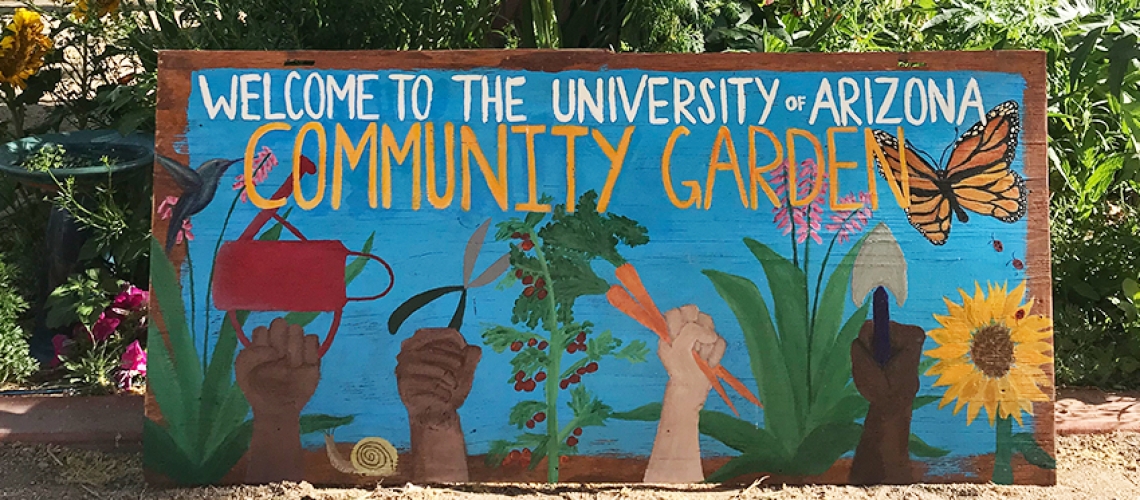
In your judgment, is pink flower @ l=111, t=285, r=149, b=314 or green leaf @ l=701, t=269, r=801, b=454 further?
pink flower @ l=111, t=285, r=149, b=314

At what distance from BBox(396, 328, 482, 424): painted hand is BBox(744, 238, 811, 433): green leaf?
0.72 meters

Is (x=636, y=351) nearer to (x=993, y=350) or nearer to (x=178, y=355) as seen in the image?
(x=993, y=350)

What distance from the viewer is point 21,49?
9.93 ft

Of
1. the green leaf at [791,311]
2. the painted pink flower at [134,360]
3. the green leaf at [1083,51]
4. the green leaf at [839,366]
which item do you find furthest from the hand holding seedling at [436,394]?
the green leaf at [1083,51]

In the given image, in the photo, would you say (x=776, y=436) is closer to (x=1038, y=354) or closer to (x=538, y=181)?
(x=1038, y=354)

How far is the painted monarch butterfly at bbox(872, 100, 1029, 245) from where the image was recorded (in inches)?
81.2

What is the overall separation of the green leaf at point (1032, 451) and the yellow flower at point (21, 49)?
322cm

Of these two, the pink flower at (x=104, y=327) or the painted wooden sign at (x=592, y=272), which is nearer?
the painted wooden sign at (x=592, y=272)

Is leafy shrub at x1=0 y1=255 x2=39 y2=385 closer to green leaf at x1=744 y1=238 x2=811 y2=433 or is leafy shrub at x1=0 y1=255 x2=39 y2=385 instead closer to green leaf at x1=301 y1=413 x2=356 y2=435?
green leaf at x1=301 y1=413 x2=356 y2=435

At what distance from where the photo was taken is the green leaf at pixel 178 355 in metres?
2.01

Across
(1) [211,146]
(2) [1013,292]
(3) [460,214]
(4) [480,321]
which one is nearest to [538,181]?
(3) [460,214]

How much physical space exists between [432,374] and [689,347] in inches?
23.4

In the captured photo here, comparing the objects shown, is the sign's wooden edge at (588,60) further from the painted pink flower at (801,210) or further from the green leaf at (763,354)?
the green leaf at (763,354)

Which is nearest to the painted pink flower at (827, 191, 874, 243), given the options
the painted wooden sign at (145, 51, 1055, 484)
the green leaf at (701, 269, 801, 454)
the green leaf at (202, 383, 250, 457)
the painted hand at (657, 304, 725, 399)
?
the painted wooden sign at (145, 51, 1055, 484)
